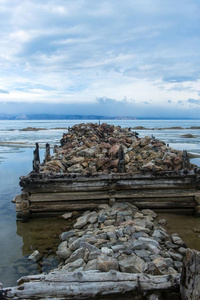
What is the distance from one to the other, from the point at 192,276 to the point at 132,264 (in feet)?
5.63

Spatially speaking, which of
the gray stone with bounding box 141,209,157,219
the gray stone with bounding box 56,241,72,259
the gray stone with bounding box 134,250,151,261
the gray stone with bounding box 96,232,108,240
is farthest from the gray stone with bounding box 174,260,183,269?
the gray stone with bounding box 141,209,157,219

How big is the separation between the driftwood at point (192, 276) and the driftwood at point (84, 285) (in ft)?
0.81

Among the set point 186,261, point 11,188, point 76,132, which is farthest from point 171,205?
point 76,132

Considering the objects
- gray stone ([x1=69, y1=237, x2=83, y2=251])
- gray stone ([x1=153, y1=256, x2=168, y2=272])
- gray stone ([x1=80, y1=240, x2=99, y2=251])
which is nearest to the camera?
gray stone ([x1=153, y1=256, x2=168, y2=272])

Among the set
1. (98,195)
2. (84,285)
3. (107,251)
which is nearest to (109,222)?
(98,195)

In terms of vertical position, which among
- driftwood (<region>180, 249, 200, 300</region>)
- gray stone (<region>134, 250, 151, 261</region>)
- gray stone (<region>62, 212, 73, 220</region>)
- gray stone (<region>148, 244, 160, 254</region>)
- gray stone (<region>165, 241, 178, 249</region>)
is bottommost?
gray stone (<region>62, 212, 73, 220</region>)

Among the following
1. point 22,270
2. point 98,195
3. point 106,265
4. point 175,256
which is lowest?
point 22,270

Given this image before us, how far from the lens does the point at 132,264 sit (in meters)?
5.11

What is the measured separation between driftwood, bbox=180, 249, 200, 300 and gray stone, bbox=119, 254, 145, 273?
1451 mm

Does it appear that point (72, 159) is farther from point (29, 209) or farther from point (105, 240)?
point (105, 240)

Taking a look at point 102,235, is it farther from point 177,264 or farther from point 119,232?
point 177,264

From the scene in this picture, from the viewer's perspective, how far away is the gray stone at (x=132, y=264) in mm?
5008

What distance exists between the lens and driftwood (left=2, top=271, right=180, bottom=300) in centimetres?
372

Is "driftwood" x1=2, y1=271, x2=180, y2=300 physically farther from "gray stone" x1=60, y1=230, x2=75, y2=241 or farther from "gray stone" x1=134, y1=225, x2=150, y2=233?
"gray stone" x1=60, y1=230, x2=75, y2=241
